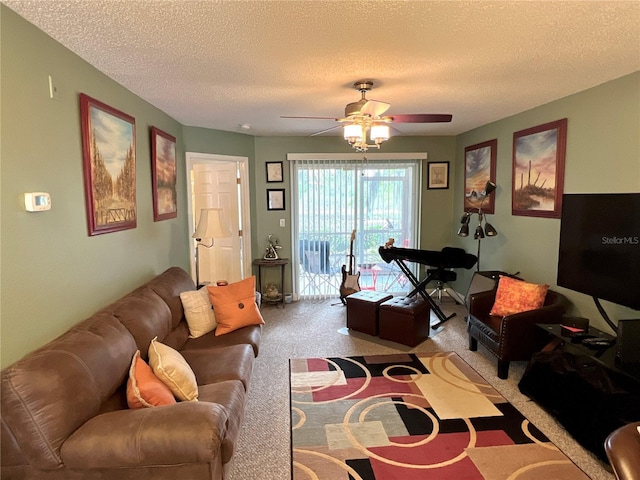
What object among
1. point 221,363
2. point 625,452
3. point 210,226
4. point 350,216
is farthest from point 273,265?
point 625,452

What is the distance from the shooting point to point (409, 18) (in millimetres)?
1818

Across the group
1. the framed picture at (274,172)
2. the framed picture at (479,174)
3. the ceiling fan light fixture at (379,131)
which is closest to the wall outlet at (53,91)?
the ceiling fan light fixture at (379,131)

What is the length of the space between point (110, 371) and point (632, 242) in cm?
325

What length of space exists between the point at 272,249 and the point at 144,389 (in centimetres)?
353

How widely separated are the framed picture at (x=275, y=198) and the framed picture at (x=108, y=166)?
7.99ft

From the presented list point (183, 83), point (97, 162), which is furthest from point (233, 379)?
point (183, 83)

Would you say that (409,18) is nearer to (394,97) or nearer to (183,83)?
(394,97)

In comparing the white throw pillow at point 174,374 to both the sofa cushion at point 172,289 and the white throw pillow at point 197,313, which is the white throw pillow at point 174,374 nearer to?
the sofa cushion at point 172,289

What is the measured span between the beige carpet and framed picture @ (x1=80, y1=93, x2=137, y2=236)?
171cm

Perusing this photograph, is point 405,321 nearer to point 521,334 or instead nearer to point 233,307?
point 521,334

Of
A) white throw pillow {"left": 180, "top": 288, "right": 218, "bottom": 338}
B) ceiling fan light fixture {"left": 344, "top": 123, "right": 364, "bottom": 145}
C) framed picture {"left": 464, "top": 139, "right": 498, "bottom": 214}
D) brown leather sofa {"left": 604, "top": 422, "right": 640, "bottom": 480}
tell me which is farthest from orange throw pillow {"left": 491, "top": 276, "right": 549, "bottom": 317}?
white throw pillow {"left": 180, "top": 288, "right": 218, "bottom": 338}

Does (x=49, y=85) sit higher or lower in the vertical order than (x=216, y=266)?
Result: higher

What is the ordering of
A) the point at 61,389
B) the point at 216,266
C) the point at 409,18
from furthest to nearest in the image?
the point at 216,266
the point at 409,18
the point at 61,389

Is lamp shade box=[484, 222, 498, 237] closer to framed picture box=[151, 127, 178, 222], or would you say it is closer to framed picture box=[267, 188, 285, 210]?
framed picture box=[267, 188, 285, 210]
